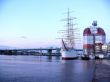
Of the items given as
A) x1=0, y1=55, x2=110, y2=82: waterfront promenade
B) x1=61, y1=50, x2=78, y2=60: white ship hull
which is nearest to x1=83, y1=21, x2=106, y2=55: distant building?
x1=61, y1=50, x2=78, y2=60: white ship hull

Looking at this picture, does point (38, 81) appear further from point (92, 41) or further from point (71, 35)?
point (92, 41)

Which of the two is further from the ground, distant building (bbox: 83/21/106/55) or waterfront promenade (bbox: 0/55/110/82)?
distant building (bbox: 83/21/106/55)

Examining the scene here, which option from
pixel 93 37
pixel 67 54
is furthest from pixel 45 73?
pixel 93 37

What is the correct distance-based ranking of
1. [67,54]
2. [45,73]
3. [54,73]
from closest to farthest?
[45,73] → [54,73] → [67,54]

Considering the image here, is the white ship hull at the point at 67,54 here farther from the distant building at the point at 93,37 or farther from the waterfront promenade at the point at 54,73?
the waterfront promenade at the point at 54,73

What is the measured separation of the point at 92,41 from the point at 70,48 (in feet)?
105

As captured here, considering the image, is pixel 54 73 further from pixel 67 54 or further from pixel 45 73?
pixel 67 54

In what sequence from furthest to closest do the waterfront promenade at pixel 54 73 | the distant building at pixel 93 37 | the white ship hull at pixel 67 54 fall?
the distant building at pixel 93 37, the white ship hull at pixel 67 54, the waterfront promenade at pixel 54 73

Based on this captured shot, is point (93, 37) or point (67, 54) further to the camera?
point (93, 37)

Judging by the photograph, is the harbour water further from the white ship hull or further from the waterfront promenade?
the white ship hull

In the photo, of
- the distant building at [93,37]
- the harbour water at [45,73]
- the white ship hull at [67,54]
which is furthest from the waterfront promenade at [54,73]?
the distant building at [93,37]

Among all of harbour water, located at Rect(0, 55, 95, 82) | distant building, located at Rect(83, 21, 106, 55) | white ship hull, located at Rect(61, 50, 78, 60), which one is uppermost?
distant building, located at Rect(83, 21, 106, 55)

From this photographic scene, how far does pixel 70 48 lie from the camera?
101250mm

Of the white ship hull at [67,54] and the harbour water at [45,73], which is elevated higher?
the white ship hull at [67,54]
